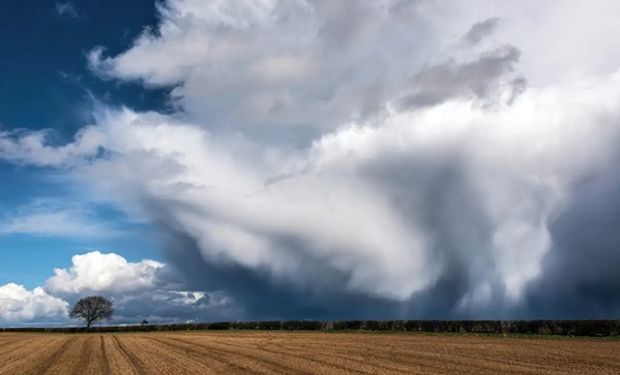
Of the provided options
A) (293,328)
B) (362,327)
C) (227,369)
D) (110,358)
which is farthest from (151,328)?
(227,369)

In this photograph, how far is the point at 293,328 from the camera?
370 ft

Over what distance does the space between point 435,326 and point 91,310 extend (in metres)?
138

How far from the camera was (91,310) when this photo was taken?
18688 centimetres

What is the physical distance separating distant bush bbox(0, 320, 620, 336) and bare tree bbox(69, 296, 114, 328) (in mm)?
48132

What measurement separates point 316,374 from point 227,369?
5839mm

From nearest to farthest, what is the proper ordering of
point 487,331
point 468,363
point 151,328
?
point 468,363 → point 487,331 → point 151,328

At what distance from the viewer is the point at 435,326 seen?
8675cm

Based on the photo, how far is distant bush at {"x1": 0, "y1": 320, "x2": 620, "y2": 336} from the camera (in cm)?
6850

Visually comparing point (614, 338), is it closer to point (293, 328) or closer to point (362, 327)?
point (362, 327)

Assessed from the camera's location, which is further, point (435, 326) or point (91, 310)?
point (91, 310)

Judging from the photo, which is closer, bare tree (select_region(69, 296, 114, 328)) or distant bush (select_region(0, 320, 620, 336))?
distant bush (select_region(0, 320, 620, 336))

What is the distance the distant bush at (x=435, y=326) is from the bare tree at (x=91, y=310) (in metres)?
48.1

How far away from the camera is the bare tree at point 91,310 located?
185250 millimetres

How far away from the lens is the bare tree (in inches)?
7293
